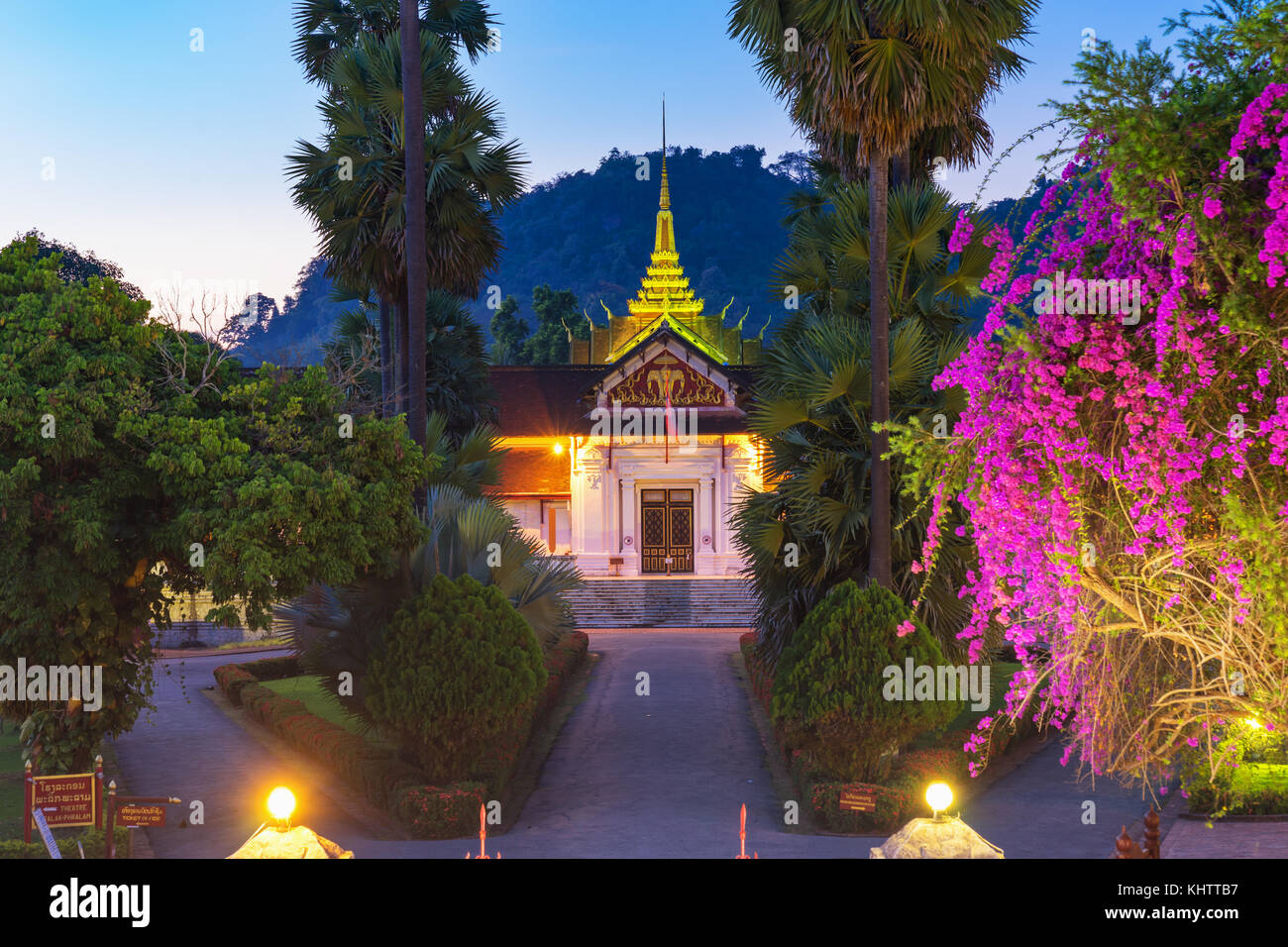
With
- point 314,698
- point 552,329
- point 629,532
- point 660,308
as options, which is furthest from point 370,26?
point 552,329

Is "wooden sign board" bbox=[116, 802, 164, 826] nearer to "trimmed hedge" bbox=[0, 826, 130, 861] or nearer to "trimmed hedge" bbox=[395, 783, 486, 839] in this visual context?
"trimmed hedge" bbox=[0, 826, 130, 861]

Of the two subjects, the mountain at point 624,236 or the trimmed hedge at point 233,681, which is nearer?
the trimmed hedge at point 233,681

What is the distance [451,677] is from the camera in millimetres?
15156

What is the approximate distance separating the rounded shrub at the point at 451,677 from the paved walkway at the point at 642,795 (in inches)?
48.1

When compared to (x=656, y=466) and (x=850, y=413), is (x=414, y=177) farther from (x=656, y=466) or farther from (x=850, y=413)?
(x=656, y=466)

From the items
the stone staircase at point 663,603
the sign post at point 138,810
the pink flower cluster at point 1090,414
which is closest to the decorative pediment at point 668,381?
the stone staircase at point 663,603

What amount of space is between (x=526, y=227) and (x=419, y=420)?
5569 inches

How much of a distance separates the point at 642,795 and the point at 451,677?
316 cm

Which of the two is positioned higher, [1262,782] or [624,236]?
[624,236]

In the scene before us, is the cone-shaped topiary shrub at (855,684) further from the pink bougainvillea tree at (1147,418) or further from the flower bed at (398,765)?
the pink bougainvillea tree at (1147,418)

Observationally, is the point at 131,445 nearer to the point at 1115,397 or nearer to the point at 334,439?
the point at 334,439

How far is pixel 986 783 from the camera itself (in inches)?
682

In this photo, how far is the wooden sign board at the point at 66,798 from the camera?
41.6ft

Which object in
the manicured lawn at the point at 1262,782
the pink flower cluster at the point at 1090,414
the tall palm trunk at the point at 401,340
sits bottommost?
the manicured lawn at the point at 1262,782
